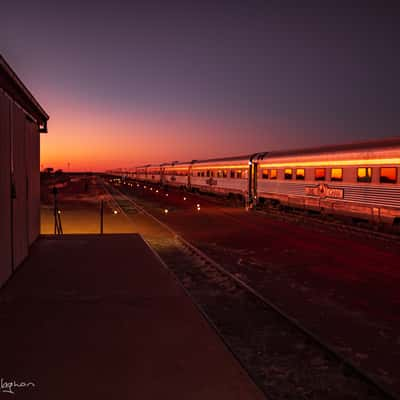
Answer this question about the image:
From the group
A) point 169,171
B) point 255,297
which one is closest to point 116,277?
point 255,297

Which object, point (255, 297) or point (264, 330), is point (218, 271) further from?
point (264, 330)

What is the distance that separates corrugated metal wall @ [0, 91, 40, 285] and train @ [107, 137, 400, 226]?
12.6 meters

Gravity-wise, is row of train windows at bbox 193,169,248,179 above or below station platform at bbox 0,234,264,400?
above

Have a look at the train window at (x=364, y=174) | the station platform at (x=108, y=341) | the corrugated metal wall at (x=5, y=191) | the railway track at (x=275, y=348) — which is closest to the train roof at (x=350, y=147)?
the train window at (x=364, y=174)

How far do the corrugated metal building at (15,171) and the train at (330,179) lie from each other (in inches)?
497

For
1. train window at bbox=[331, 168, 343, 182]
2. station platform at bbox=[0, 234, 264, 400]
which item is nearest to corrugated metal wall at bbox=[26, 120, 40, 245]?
station platform at bbox=[0, 234, 264, 400]

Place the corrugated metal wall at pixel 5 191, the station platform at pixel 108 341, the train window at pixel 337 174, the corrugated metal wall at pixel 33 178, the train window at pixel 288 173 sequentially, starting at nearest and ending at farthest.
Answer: the station platform at pixel 108 341 → the corrugated metal wall at pixel 5 191 → the corrugated metal wall at pixel 33 178 → the train window at pixel 337 174 → the train window at pixel 288 173

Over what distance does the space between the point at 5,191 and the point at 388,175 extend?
13543mm

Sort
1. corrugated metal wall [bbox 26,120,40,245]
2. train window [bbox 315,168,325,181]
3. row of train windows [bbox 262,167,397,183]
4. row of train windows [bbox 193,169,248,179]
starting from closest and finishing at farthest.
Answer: corrugated metal wall [bbox 26,120,40,245], row of train windows [bbox 262,167,397,183], train window [bbox 315,168,325,181], row of train windows [bbox 193,169,248,179]

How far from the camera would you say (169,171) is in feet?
200

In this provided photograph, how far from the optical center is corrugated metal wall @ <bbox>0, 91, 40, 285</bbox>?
7441 millimetres

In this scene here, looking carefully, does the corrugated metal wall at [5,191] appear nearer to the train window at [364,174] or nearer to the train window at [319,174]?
the train window at [364,174]

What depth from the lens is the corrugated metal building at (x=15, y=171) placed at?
24.2ft

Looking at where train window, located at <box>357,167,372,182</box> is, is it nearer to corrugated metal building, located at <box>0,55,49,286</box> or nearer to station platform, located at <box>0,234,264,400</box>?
station platform, located at <box>0,234,264,400</box>
